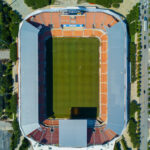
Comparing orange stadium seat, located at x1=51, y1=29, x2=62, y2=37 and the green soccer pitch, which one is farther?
the green soccer pitch

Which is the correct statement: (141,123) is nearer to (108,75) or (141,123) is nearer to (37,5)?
(108,75)

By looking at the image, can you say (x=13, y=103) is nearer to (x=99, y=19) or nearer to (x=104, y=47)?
(x=104, y=47)

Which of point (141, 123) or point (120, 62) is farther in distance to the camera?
point (141, 123)

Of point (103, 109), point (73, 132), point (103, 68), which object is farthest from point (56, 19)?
point (73, 132)

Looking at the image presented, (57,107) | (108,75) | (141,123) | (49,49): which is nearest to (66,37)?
(49,49)

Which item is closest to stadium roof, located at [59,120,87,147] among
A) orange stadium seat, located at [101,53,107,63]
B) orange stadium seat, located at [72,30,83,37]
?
orange stadium seat, located at [101,53,107,63]

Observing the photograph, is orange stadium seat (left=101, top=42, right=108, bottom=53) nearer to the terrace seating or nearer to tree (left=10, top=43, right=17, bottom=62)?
the terrace seating

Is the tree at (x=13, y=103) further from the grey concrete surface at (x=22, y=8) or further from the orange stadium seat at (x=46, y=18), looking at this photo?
the grey concrete surface at (x=22, y=8)
